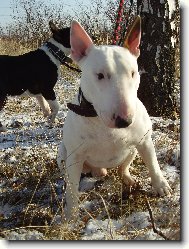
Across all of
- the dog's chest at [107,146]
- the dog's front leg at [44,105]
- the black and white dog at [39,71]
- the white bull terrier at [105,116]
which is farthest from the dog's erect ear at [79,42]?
the black and white dog at [39,71]

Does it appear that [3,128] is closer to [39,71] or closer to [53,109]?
[53,109]

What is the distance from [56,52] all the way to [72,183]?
2.96 m

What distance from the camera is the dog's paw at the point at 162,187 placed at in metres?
2.61

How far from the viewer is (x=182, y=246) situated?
2.07 m

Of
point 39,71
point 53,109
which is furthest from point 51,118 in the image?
point 39,71

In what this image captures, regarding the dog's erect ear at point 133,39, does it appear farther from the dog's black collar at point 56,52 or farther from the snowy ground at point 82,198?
the dog's black collar at point 56,52

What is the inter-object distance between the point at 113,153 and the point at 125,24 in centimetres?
143

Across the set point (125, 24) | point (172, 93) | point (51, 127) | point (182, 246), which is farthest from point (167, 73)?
point (182, 246)

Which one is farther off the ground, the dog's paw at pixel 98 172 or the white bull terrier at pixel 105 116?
the white bull terrier at pixel 105 116

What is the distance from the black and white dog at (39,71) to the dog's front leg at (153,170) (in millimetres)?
2528

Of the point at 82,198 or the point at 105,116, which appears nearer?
the point at 105,116

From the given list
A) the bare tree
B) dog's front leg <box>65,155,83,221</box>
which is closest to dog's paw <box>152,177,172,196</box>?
dog's front leg <box>65,155,83,221</box>

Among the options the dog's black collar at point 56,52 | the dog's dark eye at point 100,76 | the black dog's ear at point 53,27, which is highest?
the black dog's ear at point 53,27

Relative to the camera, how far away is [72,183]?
2.47 meters
